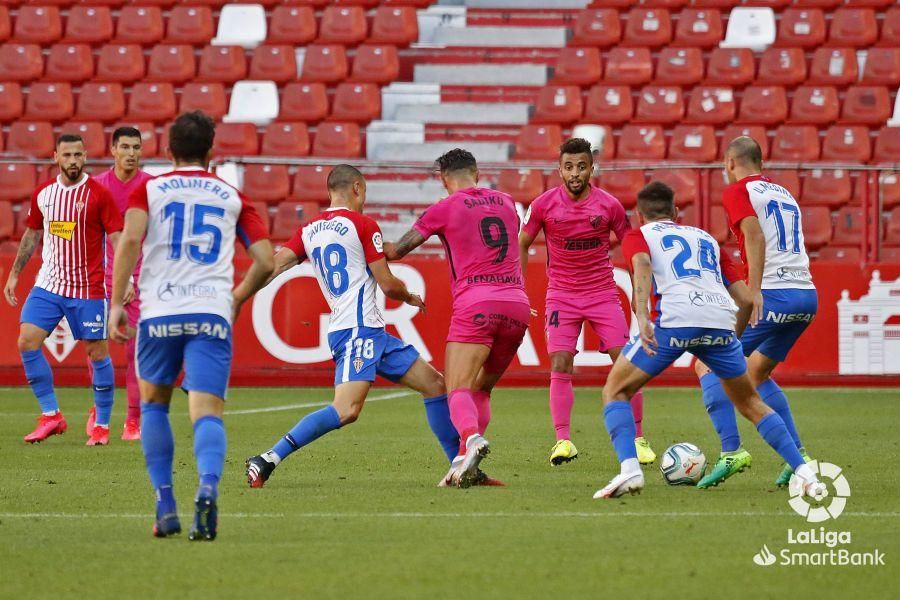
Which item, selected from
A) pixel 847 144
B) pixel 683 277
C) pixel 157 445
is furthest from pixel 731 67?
pixel 157 445

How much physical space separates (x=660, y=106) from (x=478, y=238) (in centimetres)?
1160

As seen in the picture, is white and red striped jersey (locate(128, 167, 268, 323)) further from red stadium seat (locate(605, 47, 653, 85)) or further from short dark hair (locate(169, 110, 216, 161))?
red stadium seat (locate(605, 47, 653, 85))

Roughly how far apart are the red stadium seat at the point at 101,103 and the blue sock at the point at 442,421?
43.5 ft

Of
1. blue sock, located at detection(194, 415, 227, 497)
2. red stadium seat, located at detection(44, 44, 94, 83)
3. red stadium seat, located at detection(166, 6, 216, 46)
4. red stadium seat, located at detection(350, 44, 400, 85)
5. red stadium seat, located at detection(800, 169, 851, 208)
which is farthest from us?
red stadium seat, located at detection(166, 6, 216, 46)

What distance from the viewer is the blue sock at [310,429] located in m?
8.38

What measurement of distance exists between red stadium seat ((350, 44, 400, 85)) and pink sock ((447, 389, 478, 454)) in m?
13.2

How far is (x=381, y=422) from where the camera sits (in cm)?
1262

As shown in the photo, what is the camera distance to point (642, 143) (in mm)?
19000

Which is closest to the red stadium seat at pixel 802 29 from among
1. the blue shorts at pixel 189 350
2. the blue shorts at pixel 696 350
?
the blue shorts at pixel 696 350

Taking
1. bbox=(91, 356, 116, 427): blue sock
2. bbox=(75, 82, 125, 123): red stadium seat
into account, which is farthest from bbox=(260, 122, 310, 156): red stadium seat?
bbox=(91, 356, 116, 427): blue sock

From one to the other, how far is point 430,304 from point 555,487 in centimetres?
752

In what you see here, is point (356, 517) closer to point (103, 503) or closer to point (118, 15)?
point (103, 503)

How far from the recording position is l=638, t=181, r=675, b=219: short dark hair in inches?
306

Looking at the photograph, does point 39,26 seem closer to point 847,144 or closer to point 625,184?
point 625,184
